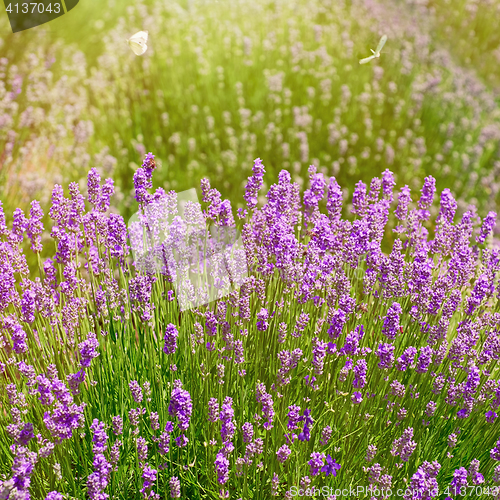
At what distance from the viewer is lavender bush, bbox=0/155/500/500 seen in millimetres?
2221

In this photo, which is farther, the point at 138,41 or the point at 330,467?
the point at 138,41

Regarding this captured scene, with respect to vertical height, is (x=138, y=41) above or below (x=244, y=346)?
above

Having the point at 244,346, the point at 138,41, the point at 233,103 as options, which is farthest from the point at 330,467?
the point at 233,103

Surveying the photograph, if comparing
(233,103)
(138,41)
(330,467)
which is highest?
(138,41)

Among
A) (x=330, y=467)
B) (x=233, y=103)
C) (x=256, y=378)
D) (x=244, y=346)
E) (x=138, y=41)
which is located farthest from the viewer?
(x=233, y=103)

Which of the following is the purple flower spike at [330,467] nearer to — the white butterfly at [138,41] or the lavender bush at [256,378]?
the lavender bush at [256,378]

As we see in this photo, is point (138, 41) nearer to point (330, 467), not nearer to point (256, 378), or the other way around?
point (256, 378)

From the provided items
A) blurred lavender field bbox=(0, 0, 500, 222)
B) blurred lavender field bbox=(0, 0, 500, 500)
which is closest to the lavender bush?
blurred lavender field bbox=(0, 0, 500, 500)

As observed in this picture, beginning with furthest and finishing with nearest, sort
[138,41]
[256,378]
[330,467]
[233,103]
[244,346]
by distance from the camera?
[233,103] < [138,41] < [244,346] < [256,378] < [330,467]

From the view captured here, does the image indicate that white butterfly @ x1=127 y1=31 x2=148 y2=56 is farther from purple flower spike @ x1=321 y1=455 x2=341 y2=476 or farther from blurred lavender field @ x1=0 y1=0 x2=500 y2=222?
purple flower spike @ x1=321 y1=455 x2=341 y2=476

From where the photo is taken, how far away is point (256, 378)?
8.95 feet

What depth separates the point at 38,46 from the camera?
807 cm

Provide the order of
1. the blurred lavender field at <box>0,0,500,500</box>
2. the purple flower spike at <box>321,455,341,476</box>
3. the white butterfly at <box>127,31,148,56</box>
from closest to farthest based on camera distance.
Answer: the blurred lavender field at <box>0,0,500,500</box> < the purple flower spike at <box>321,455,341,476</box> < the white butterfly at <box>127,31,148,56</box>

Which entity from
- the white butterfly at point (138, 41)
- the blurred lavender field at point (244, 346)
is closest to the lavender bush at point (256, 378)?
the blurred lavender field at point (244, 346)
